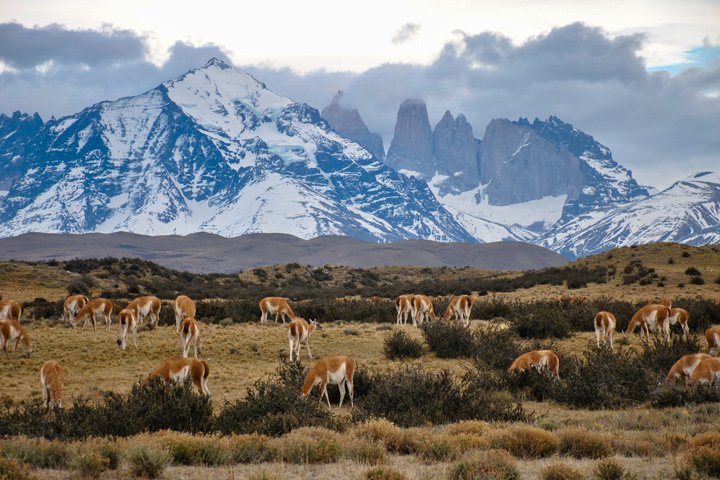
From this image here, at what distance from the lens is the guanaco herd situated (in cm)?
1552

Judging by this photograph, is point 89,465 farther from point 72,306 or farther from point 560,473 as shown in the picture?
point 72,306

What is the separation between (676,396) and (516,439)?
553 centimetres

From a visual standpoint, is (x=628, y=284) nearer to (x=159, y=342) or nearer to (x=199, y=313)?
(x=199, y=313)

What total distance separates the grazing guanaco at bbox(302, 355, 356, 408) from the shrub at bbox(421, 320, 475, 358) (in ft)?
26.6

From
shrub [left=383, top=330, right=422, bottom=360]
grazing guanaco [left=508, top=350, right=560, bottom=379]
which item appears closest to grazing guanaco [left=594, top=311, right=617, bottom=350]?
shrub [left=383, top=330, right=422, bottom=360]

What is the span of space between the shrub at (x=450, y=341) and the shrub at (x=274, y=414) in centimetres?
1031

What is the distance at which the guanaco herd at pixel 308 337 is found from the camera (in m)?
15.5

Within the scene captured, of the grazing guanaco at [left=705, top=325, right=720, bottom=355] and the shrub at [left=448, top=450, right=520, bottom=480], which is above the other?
the grazing guanaco at [left=705, top=325, right=720, bottom=355]

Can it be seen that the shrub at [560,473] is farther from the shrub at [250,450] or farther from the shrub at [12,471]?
the shrub at [12,471]

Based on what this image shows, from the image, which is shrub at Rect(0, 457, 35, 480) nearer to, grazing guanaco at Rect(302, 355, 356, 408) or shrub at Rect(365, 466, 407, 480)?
shrub at Rect(365, 466, 407, 480)

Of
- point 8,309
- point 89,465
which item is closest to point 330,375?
point 89,465

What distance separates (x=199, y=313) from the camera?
35.0 meters

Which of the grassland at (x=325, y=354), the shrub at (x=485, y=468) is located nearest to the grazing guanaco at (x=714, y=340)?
the grassland at (x=325, y=354)

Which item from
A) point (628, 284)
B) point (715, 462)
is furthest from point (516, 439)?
point (628, 284)
